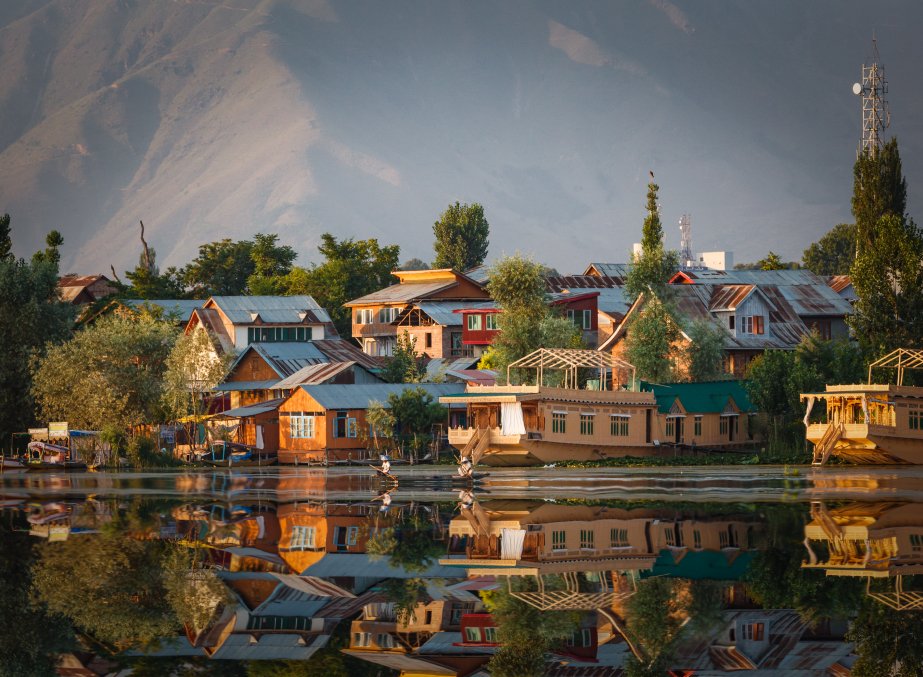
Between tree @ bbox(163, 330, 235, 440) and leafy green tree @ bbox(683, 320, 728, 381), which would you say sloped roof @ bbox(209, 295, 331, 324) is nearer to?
tree @ bbox(163, 330, 235, 440)

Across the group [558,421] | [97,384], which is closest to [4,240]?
[97,384]

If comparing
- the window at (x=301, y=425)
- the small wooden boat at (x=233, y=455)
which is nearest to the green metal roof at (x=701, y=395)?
the window at (x=301, y=425)

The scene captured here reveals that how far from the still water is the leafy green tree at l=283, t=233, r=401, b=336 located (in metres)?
75.6

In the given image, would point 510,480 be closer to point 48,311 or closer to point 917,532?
point 917,532

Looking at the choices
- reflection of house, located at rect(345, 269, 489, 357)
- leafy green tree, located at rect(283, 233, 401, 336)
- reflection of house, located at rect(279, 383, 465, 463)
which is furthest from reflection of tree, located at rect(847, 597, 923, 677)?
leafy green tree, located at rect(283, 233, 401, 336)

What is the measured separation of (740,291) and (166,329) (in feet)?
115

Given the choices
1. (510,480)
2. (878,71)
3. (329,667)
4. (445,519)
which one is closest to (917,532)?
(445,519)

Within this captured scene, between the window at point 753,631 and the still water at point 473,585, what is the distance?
0.16 ft

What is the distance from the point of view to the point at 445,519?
40.5 m

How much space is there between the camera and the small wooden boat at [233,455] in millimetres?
71688

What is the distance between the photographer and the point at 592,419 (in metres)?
65.7

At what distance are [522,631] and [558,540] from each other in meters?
10.8

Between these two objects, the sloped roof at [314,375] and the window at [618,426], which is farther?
the sloped roof at [314,375]

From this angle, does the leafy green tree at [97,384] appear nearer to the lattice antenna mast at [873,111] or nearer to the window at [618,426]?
the window at [618,426]
